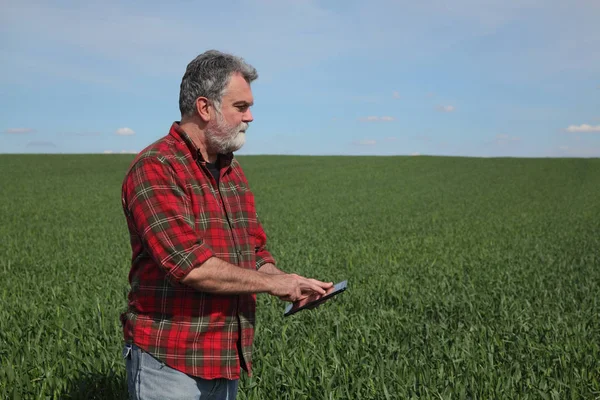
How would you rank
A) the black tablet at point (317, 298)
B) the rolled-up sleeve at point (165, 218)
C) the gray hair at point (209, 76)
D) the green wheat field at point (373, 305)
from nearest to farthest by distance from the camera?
the rolled-up sleeve at point (165, 218) < the gray hair at point (209, 76) < the black tablet at point (317, 298) < the green wheat field at point (373, 305)

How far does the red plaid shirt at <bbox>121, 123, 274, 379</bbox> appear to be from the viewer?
7.90 feet

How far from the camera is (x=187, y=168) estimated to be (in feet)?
8.45

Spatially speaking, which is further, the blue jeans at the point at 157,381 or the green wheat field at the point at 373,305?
the green wheat field at the point at 373,305

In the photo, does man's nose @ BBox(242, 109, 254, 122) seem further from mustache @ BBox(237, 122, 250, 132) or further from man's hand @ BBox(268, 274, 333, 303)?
man's hand @ BBox(268, 274, 333, 303)

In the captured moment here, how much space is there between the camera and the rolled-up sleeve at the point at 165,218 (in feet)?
7.80

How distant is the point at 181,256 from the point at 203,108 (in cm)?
68

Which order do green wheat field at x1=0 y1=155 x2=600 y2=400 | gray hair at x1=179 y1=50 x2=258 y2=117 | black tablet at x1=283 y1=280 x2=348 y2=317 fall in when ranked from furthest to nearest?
green wheat field at x1=0 y1=155 x2=600 y2=400 → black tablet at x1=283 y1=280 x2=348 y2=317 → gray hair at x1=179 y1=50 x2=258 y2=117

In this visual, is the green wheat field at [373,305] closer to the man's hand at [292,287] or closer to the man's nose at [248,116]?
the man's hand at [292,287]

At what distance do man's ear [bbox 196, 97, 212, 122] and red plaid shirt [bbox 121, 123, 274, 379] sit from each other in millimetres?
117

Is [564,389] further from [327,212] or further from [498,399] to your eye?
[327,212]

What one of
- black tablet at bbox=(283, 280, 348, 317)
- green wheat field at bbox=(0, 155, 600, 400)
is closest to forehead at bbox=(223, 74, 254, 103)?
black tablet at bbox=(283, 280, 348, 317)

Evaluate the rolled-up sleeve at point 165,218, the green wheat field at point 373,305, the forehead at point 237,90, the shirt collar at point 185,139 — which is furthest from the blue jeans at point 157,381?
the green wheat field at point 373,305

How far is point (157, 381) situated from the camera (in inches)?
103

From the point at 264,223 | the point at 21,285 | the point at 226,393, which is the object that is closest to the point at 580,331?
the point at 226,393
